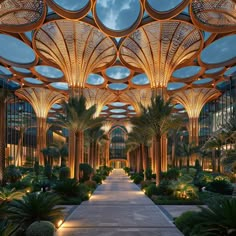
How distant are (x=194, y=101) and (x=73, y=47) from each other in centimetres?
2907

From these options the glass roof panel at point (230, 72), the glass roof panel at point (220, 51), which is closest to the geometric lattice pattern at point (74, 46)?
the glass roof panel at point (220, 51)

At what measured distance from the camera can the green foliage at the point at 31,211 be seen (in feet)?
28.5

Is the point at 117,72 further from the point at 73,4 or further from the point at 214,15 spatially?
the point at 214,15

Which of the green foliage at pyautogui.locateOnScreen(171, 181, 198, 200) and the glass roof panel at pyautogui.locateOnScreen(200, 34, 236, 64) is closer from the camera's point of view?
the green foliage at pyautogui.locateOnScreen(171, 181, 198, 200)

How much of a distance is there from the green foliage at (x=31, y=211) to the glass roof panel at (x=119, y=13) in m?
21.4

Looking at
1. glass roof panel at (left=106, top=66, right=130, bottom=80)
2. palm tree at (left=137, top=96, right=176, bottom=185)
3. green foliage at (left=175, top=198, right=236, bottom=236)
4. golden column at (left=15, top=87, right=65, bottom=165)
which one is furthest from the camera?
golden column at (left=15, top=87, right=65, bottom=165)

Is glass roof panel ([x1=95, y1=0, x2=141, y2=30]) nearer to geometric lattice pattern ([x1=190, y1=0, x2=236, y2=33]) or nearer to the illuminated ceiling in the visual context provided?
the illuminated ceiling

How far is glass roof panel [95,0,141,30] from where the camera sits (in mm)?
26125

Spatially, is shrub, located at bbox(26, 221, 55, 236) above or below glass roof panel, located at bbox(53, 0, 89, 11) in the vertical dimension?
below

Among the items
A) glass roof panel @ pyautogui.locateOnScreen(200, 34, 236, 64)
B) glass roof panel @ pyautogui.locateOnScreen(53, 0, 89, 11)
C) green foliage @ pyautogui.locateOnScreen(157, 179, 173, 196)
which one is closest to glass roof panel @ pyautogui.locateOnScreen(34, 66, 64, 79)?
glass roof panel @ pyautogui.locateOnScreen(53, 0, 89, 11)

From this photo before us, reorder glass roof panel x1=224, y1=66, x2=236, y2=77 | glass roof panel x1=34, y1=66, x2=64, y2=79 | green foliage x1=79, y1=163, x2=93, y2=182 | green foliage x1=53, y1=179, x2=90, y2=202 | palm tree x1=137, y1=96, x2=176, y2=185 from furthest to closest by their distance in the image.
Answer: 1. glass roof panel x1=34, y1=66, x2=64, y2=79
2. glass roof panel x1=224, y1=66, x2=236, y2=77
3. green foliage x1=79, y1=163, x2=93, y2=182
4. palm tree x1=137, y1=96, x2=176, y2=185
5. green foliage x1=53, y1=179, x2=90, y2=202

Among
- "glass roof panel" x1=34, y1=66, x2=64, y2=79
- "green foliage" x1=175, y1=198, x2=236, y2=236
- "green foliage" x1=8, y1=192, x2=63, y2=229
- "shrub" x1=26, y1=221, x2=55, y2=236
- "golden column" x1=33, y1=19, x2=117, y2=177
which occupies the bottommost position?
"shrub" x1=26, y1=221, x2=55, y2=236

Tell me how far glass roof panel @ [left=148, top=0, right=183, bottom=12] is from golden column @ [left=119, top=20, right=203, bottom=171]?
1790 mm

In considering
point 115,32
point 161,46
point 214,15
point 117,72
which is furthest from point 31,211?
point 117,72
